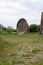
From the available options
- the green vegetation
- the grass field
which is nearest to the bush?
the green vegetation

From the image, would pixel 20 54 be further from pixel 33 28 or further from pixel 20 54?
pixel 33 28

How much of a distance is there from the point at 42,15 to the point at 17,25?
7185 millimetres

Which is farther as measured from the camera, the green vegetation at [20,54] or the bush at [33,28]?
the bush at [33,28]

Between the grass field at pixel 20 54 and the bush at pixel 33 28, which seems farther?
Answer: the bush at pixel 33 28

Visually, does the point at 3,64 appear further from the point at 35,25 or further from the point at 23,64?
the point at 35,25

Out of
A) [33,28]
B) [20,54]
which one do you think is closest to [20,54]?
[20,54]

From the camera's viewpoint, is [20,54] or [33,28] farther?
[33,28]

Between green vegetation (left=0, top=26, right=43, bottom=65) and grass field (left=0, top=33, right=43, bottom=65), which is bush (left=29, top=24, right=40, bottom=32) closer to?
green vegetation (left=0, top=26, right=43, bottom=65)

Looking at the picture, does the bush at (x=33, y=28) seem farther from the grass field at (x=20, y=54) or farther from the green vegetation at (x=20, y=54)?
the grass field at (x=20, y=54)

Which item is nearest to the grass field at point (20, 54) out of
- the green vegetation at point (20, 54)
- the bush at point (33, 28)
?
the green vegetation at point (20, 54)

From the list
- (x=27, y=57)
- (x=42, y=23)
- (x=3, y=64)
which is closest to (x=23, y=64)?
(x=3, y=64)

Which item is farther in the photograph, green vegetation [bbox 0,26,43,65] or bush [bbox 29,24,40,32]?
bush [bbox 29,24,40,32]

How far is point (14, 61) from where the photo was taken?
10.3m

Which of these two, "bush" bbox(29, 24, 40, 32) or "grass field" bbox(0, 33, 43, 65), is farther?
"bush" bbox(29, 24, 40, 32)
